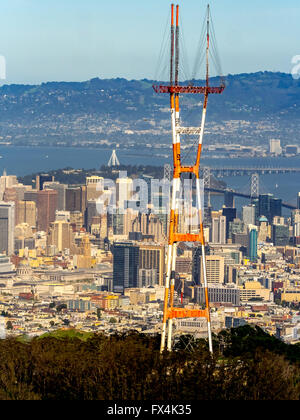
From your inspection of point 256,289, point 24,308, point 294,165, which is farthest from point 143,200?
point 294,165

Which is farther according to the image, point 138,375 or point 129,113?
point 129,113

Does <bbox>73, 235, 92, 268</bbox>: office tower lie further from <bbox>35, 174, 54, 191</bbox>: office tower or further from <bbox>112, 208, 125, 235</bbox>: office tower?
<bbox>35, 174, 54, 191</bbox>: office tower

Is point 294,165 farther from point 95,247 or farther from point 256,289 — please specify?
point 256,289

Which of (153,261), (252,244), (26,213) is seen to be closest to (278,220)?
(252,244)

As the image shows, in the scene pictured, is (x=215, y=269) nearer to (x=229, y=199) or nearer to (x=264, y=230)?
(x=264, y=230)

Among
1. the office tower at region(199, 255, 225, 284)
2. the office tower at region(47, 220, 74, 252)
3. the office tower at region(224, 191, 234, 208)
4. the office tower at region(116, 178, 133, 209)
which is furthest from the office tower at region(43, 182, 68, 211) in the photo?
the office tower at region(199, 255, 225, 284)

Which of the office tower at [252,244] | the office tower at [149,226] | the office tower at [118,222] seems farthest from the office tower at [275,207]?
the office tower at [149,226]
